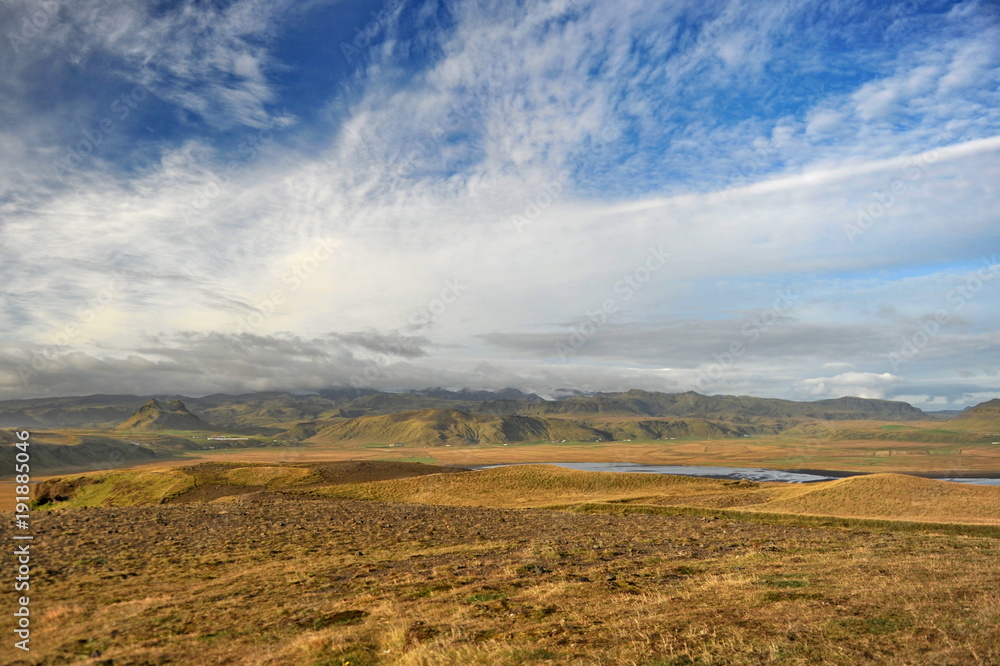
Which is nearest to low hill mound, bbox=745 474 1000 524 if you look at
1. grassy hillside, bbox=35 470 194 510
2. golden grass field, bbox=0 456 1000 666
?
golden grass field, bbox=0 456 1000 666

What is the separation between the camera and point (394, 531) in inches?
1480

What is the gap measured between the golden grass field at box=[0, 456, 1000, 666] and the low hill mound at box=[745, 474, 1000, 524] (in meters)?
2.87

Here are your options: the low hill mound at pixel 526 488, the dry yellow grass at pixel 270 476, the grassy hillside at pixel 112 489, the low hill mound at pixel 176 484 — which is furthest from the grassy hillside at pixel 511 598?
the dry yellow grass at pixel 270 476

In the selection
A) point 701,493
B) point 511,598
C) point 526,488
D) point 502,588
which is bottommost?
point 701,493

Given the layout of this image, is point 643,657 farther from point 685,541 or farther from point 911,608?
point 685,541

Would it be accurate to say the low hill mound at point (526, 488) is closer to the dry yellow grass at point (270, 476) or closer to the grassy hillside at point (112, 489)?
the dry yellow grass at point (270, 476)

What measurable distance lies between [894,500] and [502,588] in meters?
55.0

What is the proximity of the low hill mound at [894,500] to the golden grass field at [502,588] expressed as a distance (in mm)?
2865

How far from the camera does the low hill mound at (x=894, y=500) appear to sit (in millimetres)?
51156

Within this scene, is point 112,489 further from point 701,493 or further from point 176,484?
point 701,493

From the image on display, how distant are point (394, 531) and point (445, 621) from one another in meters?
23.2

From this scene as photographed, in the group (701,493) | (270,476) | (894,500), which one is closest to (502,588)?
(894,500)

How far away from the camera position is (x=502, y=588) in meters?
20.0

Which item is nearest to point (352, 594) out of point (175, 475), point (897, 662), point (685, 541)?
point (897, 662)
